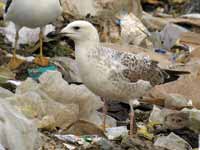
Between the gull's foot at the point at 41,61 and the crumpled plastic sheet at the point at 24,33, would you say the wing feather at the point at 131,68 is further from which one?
the crumpled plastic sheet at the point at 24,33

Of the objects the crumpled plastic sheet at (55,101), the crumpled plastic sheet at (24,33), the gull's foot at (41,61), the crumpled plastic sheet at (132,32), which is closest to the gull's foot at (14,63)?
the gull's foot at (41,61)

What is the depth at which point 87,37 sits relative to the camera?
17.7 feet

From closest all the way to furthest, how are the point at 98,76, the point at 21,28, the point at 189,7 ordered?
the point at 98,76, the point at 21,28, the point at 189,7

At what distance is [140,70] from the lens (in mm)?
5660

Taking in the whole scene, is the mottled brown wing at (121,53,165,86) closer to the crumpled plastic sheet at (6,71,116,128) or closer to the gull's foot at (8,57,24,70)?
the crumpled plastic sheet at (6,71,116,128)

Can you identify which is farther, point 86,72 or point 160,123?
point 160,123

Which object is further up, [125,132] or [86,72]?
[86,72]

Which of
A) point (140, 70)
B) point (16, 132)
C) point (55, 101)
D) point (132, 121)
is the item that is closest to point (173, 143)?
point (132, 121)

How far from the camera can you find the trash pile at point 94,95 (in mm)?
5145

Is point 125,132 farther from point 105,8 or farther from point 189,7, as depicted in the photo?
point 189,7

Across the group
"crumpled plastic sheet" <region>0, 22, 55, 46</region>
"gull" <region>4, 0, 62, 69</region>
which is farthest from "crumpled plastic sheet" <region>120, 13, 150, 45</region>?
"gull" <region>4, 0, 62, 69</region>

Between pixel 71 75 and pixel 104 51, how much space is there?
163 centimetres

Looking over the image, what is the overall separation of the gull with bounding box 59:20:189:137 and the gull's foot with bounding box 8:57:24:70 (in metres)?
1.84

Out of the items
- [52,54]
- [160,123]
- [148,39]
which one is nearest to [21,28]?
[52,54]
